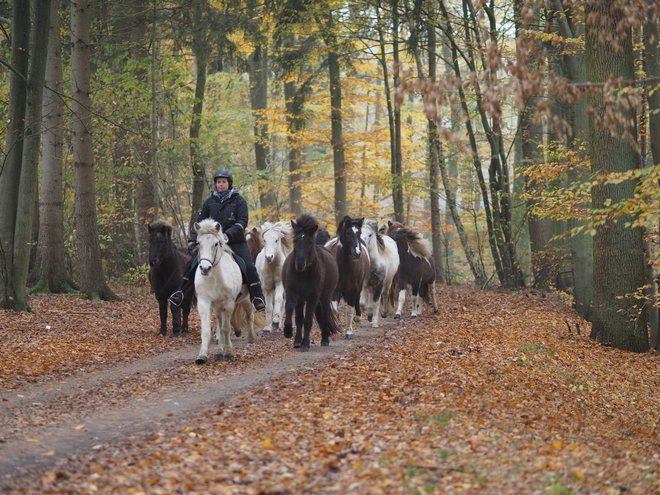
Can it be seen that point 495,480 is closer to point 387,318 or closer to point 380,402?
point 380,402

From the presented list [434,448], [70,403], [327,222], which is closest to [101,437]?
[70,403]

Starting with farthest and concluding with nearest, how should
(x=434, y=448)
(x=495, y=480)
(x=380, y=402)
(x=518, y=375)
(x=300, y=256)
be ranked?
(x=300, y=256), (x=518, y=375), (x=380, y=402), (x=434, y=448), (x=495, y=480)

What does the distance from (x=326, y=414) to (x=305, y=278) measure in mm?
4569

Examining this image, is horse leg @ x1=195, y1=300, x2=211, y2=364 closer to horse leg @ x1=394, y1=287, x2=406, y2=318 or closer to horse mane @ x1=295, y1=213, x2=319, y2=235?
horse mane @ x1=295, y1=213, x2=319, y2=235

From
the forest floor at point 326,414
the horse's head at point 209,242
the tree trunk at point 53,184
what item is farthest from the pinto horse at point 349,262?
the tree trunk at point 53,184

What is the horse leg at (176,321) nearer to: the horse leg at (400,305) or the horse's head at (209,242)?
the horse's head at (209,242)

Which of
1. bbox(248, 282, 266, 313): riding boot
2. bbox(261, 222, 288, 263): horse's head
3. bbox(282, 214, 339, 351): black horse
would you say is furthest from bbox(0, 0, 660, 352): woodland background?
bbox(248, 282, 266, 313): riding boot

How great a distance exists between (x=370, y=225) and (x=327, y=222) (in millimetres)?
20918

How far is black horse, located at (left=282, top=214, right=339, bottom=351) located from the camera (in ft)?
37.9

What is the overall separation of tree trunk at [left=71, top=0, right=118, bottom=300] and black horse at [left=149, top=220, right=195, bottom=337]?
457 cm

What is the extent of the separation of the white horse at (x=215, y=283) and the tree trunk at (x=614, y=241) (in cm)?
644

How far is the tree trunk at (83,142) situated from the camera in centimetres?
1716

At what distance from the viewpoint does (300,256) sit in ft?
37.5

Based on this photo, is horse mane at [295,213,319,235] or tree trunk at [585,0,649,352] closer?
horse mane at [295,213,319,235]
